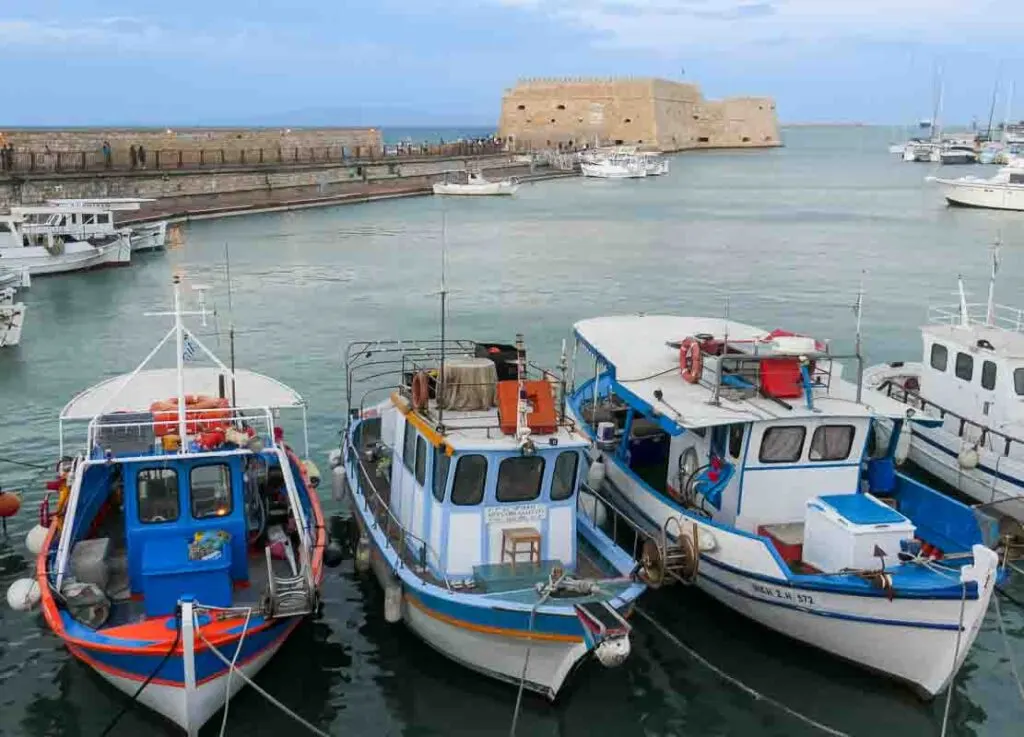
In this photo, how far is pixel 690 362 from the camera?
46.4ft

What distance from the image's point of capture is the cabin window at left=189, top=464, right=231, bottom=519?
1126cm

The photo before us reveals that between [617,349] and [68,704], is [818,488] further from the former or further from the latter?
[68,704]

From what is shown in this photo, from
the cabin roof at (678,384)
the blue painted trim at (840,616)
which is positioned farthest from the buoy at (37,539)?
the blue painted trim at (840,616)

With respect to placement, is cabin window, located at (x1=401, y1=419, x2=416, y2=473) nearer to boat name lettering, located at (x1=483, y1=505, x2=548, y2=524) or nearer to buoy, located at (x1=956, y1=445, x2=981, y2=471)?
boat name lettering, located at (x1=483, y1=505, x2=548, y2=524)

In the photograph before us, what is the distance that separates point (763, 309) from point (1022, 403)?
723 inches

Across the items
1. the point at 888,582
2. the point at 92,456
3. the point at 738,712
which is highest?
the point at 92,456

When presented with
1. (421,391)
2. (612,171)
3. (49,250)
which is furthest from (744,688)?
(612,171)

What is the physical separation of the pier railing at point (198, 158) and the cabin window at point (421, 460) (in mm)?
45557

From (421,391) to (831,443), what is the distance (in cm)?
502

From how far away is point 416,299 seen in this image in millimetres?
36281

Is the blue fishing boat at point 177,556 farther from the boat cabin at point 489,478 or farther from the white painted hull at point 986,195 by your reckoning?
the white painted hull at point 986,195

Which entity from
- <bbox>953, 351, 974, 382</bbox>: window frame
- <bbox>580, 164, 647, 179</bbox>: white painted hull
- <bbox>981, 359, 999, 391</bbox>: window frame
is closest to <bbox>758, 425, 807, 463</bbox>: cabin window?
<bbox>981, 359, 999, 391</bbox>: window frame

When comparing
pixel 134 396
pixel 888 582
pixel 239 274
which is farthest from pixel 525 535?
pixel 239 274

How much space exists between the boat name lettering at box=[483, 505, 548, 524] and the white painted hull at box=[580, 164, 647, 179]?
90.1m
